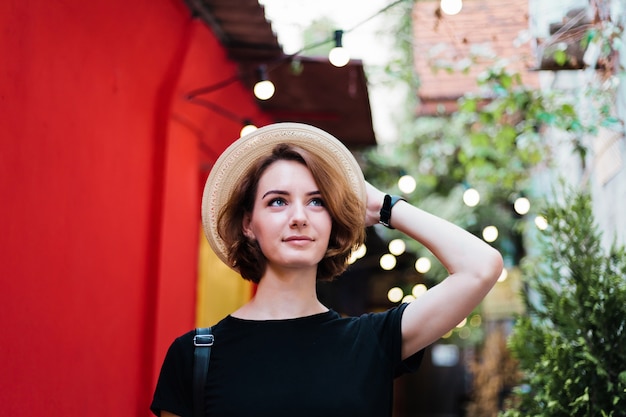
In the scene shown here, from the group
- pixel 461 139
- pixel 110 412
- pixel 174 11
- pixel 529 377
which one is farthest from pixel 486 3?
pixel 110 412

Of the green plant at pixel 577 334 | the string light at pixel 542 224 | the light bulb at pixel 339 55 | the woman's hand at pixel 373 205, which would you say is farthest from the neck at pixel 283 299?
the light bulb at pixel 339 55

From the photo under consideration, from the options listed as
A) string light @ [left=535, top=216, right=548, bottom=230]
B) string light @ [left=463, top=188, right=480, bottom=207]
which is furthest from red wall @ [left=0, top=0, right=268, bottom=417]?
string light @ [left=463, top=188, right=480, bottom=207]

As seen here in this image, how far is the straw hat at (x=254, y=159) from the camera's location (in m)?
2.49

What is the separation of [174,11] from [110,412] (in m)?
2.68

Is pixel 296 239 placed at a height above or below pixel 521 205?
below

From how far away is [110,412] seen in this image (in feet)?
13.7

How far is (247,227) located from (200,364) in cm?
48

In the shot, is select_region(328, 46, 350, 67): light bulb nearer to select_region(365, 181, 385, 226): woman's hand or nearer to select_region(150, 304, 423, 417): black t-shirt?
select_region(365, 181, 385, 226): woman's hand

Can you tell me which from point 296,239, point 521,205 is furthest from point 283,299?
point 521,205

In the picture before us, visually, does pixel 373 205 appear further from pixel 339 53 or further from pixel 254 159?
pixel 339 53

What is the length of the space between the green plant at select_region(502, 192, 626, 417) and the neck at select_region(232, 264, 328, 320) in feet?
6.50

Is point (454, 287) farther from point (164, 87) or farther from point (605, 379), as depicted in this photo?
point (164, 87)

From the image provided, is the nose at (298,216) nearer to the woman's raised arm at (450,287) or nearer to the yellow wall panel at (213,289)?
the woman's raised arm at (450,287)

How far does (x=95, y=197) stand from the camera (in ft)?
13.1
